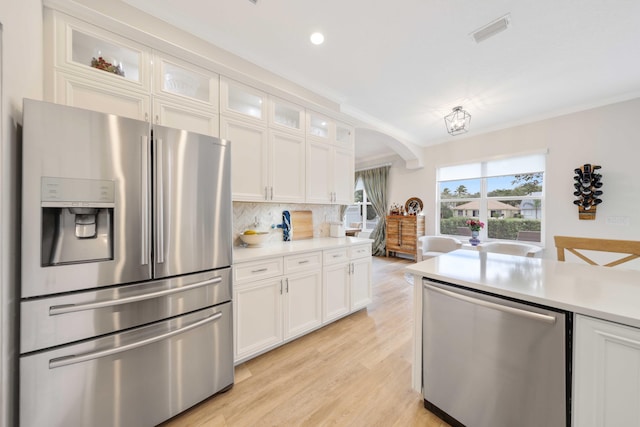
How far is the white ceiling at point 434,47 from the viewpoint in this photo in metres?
1.88

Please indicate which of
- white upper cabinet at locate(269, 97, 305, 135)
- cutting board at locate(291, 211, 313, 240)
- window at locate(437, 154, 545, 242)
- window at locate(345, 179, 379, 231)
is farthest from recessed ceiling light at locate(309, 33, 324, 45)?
window at locate(345, 179, 379, 231)

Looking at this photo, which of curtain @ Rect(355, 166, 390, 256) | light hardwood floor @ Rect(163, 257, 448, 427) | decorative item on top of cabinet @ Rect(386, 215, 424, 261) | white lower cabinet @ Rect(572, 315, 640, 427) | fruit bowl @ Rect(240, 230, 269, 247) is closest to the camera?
white lower cabinet @ Rect(572, 315, 640, 427)

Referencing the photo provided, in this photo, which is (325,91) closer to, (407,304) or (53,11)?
(53,11)

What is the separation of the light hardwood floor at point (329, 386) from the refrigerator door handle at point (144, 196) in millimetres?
1109

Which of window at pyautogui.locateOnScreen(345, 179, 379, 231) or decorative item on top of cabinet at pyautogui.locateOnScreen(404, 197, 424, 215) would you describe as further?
window at pyautogui.locateOnScreen(345, 179, 379, 231)

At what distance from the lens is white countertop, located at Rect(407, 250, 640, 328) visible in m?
0.94

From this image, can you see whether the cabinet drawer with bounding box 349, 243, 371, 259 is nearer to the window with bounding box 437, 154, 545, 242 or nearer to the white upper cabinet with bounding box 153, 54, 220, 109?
the white upper cabinet with bounding box 153, 54, 220, 109

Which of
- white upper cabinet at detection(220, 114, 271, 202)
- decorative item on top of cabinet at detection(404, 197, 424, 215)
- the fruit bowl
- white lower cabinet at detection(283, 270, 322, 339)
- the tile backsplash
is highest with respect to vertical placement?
white upper cabinet at detection(220, 114, 271, 202)

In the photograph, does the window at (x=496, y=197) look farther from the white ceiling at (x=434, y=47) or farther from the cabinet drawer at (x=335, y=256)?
the cabinet drawer at (x=335, y=256)

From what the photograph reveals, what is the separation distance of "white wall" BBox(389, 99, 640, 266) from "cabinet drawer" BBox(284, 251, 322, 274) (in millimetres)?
4394

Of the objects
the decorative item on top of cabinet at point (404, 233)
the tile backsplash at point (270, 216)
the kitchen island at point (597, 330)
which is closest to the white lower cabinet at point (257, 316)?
the tile backsplash at point (270, 216)

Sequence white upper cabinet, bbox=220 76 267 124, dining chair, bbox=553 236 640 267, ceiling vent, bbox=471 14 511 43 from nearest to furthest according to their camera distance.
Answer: dining chair, bbox=553 236 640 267, ceiling vent, bbox=471 14 511 43, white upper cabinet, bbox=220 76 267 124

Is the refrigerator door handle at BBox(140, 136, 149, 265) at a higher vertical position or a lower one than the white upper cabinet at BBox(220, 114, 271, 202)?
lower

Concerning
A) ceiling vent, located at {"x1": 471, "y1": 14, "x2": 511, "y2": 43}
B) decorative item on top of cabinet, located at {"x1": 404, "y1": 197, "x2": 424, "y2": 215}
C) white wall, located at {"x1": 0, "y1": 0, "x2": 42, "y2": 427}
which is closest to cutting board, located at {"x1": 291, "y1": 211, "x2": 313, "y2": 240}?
white wall, located at {"x1": 0, "y1": 0, "x2": 42, "y2": 427}
